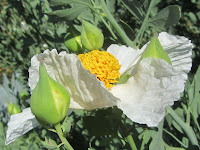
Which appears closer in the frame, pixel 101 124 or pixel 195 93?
pixel 101 124

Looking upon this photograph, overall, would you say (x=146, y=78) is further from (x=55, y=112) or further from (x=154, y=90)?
(x=55, y=112)

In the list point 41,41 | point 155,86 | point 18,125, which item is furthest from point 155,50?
point 41,41

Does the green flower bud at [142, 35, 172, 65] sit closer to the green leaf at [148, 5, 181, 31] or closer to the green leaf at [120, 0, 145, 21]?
the green leaf at [148, 5, 181, 31]

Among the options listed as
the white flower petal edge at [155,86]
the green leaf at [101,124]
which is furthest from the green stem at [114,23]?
the green leaf at [101,124]

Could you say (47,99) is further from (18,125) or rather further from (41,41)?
(41,41)

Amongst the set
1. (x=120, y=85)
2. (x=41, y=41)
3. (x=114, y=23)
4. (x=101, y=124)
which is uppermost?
(x=114, y=23)

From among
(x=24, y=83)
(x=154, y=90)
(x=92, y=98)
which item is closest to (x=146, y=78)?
(x=154, y=90)
